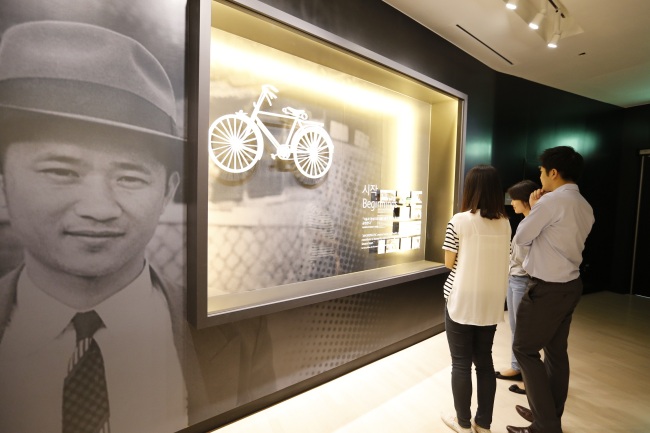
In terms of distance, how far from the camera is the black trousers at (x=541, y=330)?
6.66 feet

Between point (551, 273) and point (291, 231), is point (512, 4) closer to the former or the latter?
Answer: point (551, 273)

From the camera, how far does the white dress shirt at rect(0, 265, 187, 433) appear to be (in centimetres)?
155

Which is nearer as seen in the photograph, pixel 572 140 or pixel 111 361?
pixel 111 361

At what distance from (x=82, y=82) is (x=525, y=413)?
11.0ft

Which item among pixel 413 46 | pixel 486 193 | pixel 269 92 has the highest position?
pixel 413 46

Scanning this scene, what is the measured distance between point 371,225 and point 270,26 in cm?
194

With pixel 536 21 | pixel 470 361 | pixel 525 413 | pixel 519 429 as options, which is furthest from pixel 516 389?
pixel 536 21

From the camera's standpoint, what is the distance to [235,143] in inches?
95.8

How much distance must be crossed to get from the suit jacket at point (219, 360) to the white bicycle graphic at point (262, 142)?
0.95 meters

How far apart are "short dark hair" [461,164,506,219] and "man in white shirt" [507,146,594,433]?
346 mm

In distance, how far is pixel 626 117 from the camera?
6.15m

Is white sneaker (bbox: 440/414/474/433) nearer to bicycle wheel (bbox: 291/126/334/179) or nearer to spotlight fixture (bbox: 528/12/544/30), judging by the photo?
bicycle wheel (bbox: 291/126/334/179)

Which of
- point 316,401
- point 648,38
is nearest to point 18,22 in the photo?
point 316,401

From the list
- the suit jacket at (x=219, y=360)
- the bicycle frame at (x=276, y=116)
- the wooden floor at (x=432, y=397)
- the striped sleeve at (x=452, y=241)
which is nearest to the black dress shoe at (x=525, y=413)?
the wooden floor at (x=432, y=397)
